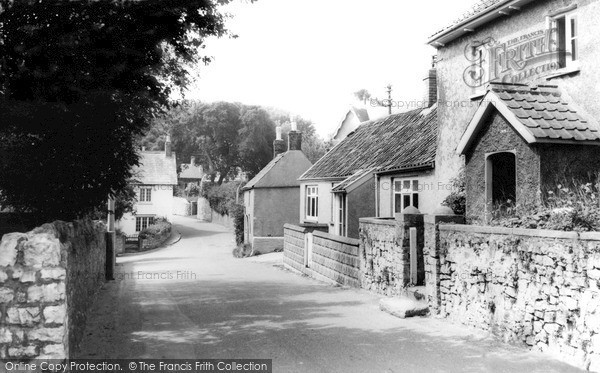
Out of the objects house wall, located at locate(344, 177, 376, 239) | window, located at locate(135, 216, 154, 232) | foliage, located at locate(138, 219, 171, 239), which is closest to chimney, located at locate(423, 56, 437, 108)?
house wall, located at locate(344, 177, 376, 239)

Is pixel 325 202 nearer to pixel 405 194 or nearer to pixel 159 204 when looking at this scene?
pixel 405 194

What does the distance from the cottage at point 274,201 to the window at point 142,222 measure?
23.1 m

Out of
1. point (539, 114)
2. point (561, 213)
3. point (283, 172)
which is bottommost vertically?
point (561, 213)

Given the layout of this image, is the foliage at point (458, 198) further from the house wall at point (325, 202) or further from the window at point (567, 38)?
the house wall at point (325, 202)

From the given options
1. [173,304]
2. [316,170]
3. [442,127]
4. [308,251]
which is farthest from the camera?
[316,170]

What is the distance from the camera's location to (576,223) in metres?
8.69

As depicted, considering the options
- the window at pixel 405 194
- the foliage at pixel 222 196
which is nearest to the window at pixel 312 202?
the window at pixel 405 194

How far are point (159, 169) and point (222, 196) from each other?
26.5 ft

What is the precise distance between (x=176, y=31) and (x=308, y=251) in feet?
43.5

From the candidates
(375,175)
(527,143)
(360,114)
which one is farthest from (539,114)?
(360,114)

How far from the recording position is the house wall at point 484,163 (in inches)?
453

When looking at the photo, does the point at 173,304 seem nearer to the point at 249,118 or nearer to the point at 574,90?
the point at 574,90

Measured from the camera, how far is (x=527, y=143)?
11586mm

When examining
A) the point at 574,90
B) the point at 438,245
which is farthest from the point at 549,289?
the point at 574,90
